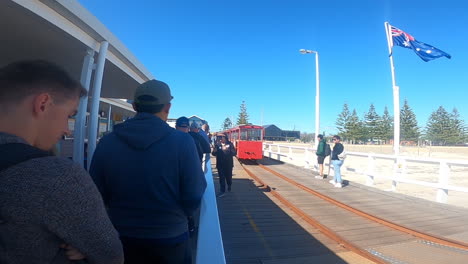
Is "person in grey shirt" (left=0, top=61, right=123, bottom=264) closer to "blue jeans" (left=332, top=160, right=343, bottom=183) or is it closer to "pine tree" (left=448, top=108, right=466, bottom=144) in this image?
"blue jeans" (left=332, top=160, right=343, bottom=183)

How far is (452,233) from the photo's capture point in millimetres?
5027

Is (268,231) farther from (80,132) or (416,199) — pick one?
(416,199)

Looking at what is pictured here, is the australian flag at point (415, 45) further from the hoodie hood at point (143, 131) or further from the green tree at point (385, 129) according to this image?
the green tree at point (385, 129)

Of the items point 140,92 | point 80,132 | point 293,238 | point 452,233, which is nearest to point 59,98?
point 140,92

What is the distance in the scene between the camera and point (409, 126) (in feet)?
242

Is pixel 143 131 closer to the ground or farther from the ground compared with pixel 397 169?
farther from the ground

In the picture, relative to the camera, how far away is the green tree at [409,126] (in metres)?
73.1

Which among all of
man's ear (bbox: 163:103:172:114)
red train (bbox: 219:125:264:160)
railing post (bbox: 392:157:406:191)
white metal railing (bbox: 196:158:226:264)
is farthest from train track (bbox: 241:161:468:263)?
red train (bbox: 219:125:264:160)

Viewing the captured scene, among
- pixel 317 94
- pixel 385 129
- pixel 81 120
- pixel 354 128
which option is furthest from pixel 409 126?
pixel 81 120

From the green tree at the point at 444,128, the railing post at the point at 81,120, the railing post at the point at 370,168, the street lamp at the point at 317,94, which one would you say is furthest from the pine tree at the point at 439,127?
the railing post at the point at 81,120

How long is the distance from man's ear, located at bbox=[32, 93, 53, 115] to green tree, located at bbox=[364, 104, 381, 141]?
85513mm

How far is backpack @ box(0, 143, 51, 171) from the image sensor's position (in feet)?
2.26

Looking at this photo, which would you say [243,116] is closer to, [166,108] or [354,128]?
[354,128]

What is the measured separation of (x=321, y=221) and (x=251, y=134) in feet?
43.8
